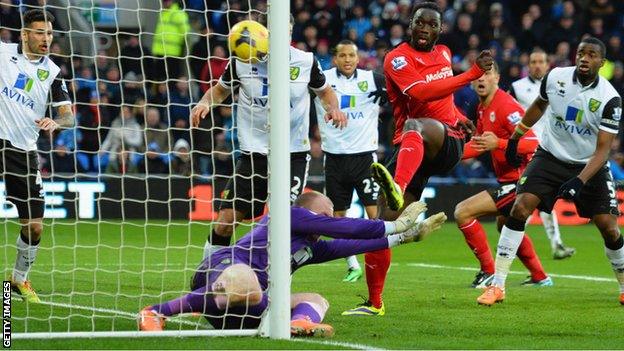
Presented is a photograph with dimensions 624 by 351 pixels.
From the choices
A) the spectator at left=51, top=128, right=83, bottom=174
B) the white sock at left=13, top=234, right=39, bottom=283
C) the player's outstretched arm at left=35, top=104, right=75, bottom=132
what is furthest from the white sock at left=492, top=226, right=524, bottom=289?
the spectator at left=51, top=128, right=83, bottom=174

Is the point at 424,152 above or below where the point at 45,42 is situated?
below

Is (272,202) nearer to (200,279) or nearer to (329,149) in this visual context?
(200,279)

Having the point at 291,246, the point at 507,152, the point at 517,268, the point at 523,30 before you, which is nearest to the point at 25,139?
the point at 291,246

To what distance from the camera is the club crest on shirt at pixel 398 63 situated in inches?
363

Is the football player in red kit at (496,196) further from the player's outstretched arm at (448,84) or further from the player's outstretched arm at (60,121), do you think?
the player's outstretched arm at (60,121)

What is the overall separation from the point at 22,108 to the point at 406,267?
5.31 metres

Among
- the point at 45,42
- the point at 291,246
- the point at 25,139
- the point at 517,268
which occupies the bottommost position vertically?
the point at 517,268

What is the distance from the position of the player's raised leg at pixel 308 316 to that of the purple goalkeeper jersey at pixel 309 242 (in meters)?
0.24

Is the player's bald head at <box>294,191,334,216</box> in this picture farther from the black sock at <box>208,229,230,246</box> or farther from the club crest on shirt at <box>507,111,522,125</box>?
the club crest on shirt at <box>507,111,522,125</box>

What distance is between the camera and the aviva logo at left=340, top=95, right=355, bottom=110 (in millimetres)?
14282

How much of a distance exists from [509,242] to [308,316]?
2901mm

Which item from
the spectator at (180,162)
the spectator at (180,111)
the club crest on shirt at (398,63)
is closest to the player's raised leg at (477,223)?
the club crest on shirt at (398,63)

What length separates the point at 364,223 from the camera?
7.60 m

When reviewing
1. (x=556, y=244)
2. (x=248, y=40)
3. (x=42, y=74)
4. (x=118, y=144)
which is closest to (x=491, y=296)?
(x=248, y=40)
